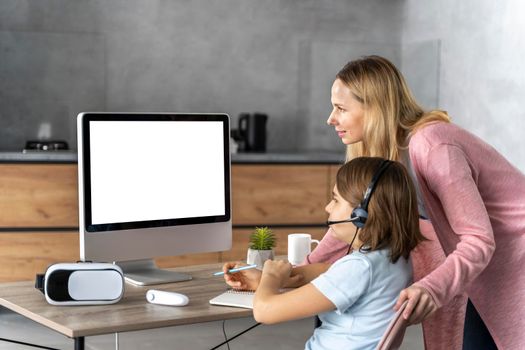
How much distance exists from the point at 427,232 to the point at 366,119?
18.9 inches

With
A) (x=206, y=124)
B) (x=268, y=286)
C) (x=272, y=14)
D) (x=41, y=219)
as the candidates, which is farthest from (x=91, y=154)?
(x=272, y=14)

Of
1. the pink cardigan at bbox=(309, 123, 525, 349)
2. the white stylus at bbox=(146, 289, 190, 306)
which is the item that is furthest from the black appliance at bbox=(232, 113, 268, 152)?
the white stylus at bbox=(146, 289, 190, 306)

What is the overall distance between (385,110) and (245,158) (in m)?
2.53

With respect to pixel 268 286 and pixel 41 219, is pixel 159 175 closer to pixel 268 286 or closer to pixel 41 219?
pixel 268 286

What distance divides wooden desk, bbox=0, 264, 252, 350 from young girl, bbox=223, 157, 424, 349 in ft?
0.79

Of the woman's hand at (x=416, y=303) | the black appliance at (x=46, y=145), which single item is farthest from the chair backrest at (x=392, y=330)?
the black appliance at (x=46, y=145)

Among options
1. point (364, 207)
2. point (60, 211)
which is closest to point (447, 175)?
point (364, 207)

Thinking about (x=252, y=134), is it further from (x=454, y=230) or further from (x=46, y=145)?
(x=454, y=230)

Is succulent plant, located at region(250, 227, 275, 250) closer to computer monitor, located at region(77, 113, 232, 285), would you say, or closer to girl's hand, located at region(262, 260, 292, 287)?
computer monitor, located at region(77, 113, 232, 285)

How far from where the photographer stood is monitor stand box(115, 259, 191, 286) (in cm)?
261

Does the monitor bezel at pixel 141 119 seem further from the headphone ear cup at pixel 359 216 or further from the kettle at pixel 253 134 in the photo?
the kettle at pixel 253 134

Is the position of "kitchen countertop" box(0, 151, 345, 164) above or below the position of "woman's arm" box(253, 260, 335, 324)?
above

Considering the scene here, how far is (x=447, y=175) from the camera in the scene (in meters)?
2.10

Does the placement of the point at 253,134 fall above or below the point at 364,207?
below
